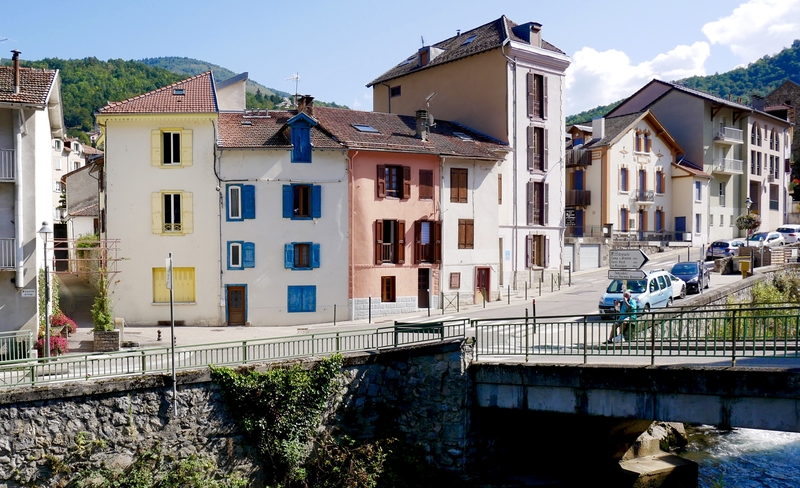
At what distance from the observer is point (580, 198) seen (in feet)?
170

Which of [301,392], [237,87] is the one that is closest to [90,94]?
[237,87]

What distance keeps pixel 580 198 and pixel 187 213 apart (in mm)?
31061

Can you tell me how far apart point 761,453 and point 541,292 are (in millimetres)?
17938

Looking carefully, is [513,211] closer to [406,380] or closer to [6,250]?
[406,380]

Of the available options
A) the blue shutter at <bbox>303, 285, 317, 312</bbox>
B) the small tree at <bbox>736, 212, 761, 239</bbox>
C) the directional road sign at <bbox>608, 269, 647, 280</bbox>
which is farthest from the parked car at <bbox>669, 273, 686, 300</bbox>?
the small tree at <bbox>736, 212, 761, 239</bbox>

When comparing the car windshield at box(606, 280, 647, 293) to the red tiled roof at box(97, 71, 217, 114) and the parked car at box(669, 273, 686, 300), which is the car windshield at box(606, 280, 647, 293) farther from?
the red tiled roof at box(97, 71, 217, 114)

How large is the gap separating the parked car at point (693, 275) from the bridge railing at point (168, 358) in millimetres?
17677

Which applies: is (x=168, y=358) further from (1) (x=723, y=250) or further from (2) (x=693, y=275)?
(1) (x=723, y=250)

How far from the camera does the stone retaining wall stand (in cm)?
1509

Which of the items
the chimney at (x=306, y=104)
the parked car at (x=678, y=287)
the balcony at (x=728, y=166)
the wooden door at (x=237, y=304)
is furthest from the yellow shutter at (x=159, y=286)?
the balcony at (x=728, y=166)

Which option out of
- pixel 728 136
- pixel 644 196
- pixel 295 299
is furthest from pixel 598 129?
pixel 295 299

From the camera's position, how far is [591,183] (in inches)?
2032

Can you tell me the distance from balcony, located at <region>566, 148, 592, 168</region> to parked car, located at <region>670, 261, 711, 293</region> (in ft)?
59.8

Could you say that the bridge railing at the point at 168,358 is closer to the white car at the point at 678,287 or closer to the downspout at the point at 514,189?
the white car at the point at 678,287
